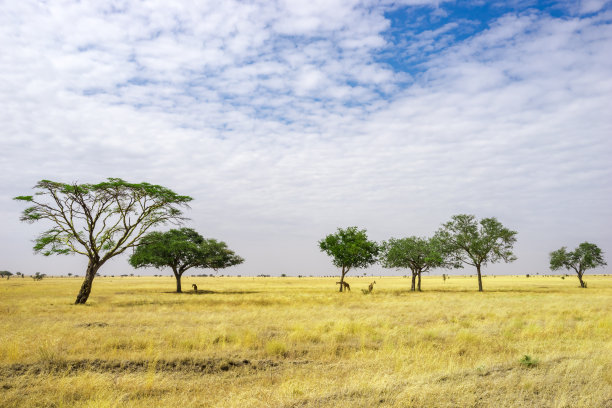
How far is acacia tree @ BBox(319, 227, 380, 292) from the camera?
51812 mm

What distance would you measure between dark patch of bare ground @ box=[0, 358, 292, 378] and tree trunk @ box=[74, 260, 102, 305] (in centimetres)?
2286

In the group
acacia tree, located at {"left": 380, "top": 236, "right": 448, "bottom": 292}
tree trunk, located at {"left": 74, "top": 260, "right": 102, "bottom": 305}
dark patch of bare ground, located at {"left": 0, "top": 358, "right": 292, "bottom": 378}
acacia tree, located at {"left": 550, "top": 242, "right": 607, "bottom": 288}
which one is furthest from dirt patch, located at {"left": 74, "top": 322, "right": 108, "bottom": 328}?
acacia tree, located at {"left": 550, "top": 242, "right": 607, "bottom": 288}

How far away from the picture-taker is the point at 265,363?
10961mm

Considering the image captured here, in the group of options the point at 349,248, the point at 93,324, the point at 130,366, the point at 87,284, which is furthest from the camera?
the point at 349,248

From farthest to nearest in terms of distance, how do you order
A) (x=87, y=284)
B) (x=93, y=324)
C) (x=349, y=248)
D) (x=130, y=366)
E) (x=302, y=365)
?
(x=349, y=248) < (x=87, y=284) < (x=93, y=324) < (x=302, y=365) < (x=130, y=366)

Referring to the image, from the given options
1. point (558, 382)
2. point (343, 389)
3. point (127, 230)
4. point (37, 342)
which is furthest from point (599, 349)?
point (127, 230)

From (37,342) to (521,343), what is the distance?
17.4 meters

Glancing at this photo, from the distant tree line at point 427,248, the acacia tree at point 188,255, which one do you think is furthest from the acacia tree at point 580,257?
the acacia tree at point 188,255

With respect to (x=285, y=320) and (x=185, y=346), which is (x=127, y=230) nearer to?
(x=285, y=320)

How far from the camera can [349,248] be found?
168 feet

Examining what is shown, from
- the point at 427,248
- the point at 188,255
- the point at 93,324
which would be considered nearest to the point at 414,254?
the point at 427,248

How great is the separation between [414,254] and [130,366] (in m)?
48.1

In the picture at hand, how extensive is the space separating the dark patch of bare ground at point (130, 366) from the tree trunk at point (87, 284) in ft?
75.0

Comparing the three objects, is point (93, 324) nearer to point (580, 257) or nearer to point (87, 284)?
point (87, 284)
